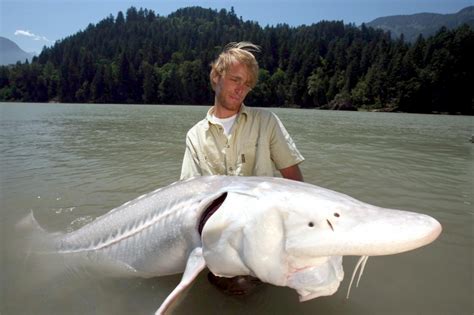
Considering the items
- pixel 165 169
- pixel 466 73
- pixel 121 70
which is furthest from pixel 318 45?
pixel 165 169

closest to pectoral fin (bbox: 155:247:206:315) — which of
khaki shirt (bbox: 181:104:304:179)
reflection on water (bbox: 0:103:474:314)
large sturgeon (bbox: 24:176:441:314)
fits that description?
large sturgeon (bbox: 24:176:441:314)

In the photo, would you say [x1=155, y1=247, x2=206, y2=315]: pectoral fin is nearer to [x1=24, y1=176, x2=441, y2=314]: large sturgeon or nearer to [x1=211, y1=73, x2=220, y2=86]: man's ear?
[x1=24, y1=176, x2=441, y2=314]: large sturgeon

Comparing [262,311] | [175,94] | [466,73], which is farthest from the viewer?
[175,94]

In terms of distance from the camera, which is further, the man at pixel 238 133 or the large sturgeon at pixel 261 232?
the man at pixel 238 133

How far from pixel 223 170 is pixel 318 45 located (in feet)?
298

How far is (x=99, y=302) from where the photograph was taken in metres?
2.33

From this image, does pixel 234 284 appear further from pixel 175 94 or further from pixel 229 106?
pixel 175 94

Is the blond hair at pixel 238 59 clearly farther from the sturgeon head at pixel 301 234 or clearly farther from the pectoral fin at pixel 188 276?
the pectoral fin at pixel 188 276

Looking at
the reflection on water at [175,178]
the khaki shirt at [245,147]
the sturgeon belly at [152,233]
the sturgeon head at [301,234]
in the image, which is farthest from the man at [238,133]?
the sturgeon head at [301,234]

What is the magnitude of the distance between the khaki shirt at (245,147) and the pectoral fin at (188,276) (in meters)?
1.18

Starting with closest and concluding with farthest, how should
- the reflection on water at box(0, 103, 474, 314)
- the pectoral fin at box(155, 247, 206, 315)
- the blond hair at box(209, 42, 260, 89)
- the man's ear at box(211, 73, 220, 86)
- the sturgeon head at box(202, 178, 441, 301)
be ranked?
the sturgeon head at box(202, 178, 441, 301), the pectoral fin at box(155, 247, 206, 315), the reflection on water at box(0, 103, 474, 314), the blond hair at box(209, 42, 260, 89), the man's ear at box(211, 73, 220, 86)

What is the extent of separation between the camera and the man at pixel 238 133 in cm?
291

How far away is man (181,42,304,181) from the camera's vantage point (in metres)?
2.91

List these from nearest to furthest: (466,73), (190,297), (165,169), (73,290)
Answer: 1. (190,297)
2. (73,290)
3. (165,169)
4. (466,73)
